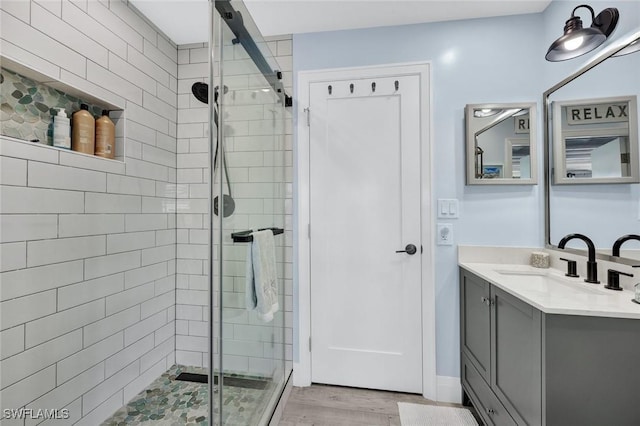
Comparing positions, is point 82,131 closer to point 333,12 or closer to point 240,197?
point 240,197

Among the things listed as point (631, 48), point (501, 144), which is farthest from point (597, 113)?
point (501, 144)

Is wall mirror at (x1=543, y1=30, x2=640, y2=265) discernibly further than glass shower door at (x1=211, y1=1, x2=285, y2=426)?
Yes

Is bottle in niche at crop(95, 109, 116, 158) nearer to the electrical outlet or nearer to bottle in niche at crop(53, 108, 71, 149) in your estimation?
bottle in niche at crop(53, 108, 71, 149)

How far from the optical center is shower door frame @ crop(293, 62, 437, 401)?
199cm

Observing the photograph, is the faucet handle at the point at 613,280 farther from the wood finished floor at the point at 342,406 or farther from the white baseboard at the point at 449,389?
the wood finished floor at the point at 342,406

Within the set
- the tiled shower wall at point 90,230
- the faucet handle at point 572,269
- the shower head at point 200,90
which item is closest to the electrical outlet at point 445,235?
the faucet handle at point 572,269

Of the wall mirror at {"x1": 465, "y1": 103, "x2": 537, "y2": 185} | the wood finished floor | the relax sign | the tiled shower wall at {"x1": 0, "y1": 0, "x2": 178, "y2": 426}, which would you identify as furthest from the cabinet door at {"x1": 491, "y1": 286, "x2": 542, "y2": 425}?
the tiled shower wall at {"x1": 0, "y1": 0, "x2": 178, "y2": 426}

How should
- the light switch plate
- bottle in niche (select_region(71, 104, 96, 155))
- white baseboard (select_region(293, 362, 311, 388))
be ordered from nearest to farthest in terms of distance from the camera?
bottle in niche (select_region(71, 104, 96, 155)), the light switch plate, white baseboard (select_region(293, 362, 311, 388))

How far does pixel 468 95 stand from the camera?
6.48ft

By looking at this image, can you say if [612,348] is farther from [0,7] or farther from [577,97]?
[0,7]

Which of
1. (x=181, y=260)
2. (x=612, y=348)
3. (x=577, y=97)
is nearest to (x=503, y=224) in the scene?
(x=577, y=97)

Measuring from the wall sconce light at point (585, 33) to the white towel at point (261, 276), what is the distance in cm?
179

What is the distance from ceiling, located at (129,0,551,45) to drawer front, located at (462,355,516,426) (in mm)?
2235

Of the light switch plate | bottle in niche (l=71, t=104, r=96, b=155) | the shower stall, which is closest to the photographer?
the shower stall
